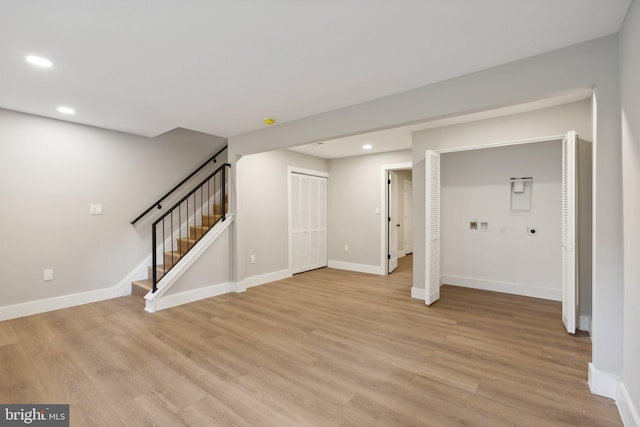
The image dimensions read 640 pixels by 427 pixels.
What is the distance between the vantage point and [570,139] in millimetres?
3092

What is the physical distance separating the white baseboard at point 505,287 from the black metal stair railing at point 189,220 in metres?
4.03

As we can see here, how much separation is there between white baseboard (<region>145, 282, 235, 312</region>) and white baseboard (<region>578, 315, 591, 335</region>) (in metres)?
4.52

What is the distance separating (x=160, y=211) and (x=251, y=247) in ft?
5.18

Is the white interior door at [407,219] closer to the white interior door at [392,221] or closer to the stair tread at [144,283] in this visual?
the white interior door at [392,221]

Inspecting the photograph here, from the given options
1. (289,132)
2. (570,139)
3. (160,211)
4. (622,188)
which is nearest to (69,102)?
(160,211)

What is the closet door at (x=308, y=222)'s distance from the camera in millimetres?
5980

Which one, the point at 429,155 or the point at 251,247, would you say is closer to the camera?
the point at 429,155

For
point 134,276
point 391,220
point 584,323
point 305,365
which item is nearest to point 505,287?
point 584,323

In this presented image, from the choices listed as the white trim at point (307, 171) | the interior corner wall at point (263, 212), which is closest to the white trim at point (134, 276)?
the interior corner wall at point (263, 212)

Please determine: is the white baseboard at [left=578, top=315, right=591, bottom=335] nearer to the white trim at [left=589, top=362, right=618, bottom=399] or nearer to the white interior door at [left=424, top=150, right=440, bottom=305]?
the white trim at [left=589, top=362, right=618, bottom=399]

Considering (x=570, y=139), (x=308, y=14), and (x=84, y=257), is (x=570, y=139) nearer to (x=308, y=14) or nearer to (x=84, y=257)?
(x=308, y=14)

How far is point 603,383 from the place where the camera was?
2.05 metres

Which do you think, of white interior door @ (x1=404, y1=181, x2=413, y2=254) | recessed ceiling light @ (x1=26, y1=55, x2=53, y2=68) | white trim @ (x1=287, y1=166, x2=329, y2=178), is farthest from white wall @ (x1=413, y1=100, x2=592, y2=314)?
recessed ceiling light @ (x1=26, y1=55, x2=53, y2=68)

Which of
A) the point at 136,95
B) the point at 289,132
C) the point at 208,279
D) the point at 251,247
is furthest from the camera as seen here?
the point at 251,247
